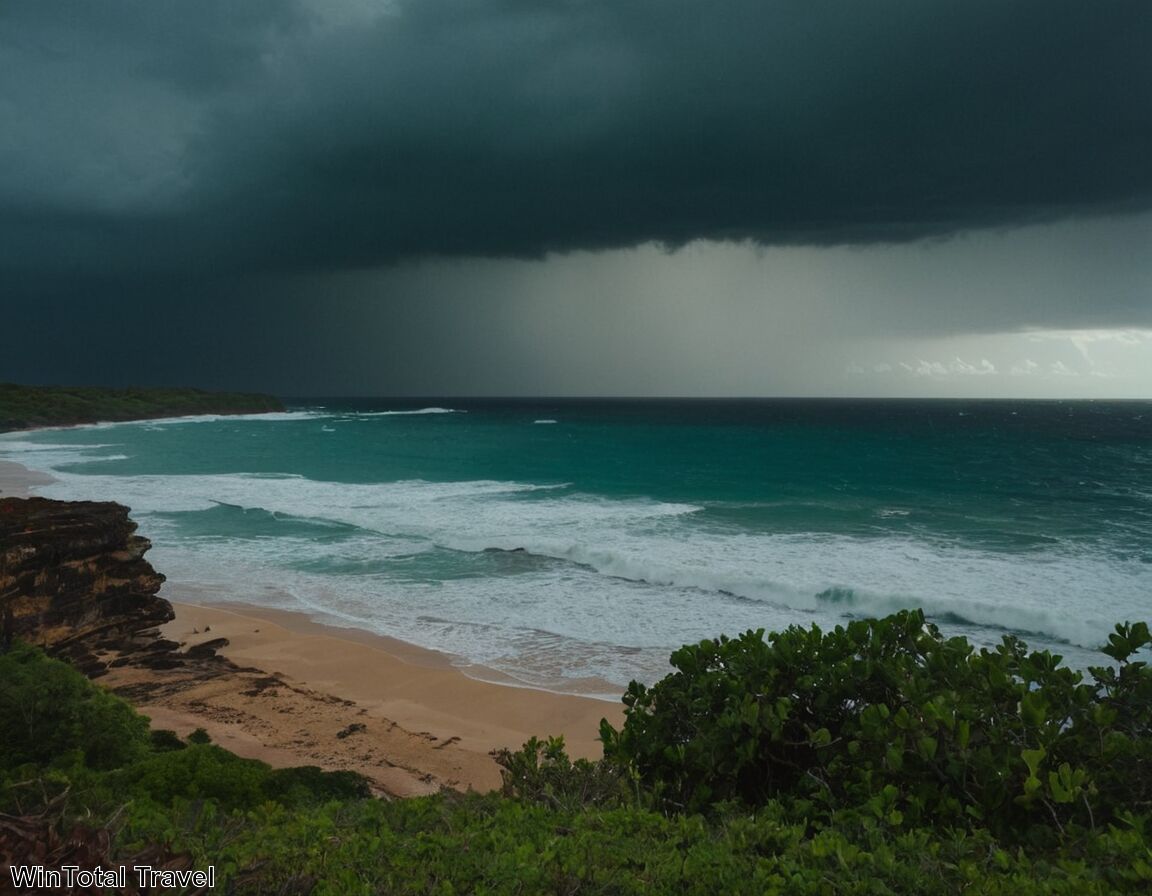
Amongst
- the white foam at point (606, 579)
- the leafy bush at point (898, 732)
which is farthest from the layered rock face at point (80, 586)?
the leafy bush at point (898, 732)

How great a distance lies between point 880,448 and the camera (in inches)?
2692

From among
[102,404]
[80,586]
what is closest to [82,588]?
[80,586]

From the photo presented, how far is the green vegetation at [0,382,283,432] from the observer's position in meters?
85.1

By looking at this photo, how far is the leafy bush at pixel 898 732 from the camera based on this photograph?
149 inches

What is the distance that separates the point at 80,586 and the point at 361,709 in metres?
5.64

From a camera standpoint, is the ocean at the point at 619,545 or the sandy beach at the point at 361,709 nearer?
the sandy beach at the point at 361,709

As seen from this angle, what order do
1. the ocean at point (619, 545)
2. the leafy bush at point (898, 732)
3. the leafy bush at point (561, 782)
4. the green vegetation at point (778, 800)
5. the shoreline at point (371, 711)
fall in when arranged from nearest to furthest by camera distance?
the green vegetation at point (778, 800), the leafy bush at point (898, 732), the leafy bush at point (561, 782), the shoreline at point (371, 711), the ocean at point (619, 545)

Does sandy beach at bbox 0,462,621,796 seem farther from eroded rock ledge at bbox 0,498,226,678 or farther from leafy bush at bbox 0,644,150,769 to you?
leafy bush at bbox 0,644,150,769

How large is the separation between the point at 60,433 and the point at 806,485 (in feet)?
234

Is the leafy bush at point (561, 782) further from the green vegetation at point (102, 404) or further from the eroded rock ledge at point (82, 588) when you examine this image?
the green vegetation at point (102, 404)

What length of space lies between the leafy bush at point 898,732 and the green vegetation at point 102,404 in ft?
304

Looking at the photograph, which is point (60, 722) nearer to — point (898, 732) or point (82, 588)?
point (898, 732)

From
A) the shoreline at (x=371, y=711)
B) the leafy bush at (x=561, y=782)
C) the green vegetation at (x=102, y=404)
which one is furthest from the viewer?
the green vegetation at (x=102, y=404)

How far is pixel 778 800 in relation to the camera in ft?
13.8
